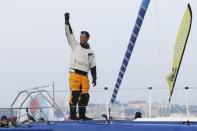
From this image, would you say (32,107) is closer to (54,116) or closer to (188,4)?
(54,116)

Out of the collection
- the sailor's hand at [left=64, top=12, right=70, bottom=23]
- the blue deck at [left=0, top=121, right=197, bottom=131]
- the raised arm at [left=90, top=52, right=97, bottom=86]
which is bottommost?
the blue deck at [left=0, top=121, right=197, bottom=131]

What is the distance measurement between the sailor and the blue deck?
75 centimetres

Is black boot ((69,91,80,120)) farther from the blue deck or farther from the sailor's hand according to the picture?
the sailor's hand

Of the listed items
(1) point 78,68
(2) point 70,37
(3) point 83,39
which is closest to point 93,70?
(1) point 78,68

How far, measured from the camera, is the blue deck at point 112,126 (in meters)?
11.3

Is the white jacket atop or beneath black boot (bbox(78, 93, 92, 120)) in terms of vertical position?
atop

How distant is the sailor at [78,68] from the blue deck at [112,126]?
2.47ft

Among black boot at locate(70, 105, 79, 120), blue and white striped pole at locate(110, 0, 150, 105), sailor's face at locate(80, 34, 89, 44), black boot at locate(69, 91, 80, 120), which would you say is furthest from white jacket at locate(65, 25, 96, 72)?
blue and white striped pole at locate(110, 0, 150, 105)

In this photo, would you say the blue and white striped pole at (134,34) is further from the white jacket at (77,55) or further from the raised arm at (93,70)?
the white jacket at (77,55)

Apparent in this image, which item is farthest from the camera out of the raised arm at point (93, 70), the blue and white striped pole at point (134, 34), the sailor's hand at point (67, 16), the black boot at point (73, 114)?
the blue and white striped pole at point (134, 34)

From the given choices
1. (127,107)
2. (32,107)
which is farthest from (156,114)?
(32,107)

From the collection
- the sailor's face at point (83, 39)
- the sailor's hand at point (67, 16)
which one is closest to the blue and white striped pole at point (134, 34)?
the sailor's face at point (83, 39)

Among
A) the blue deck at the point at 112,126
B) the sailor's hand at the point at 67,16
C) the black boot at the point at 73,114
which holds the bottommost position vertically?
the blue deck at the point at 112,126

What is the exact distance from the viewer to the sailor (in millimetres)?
13289
